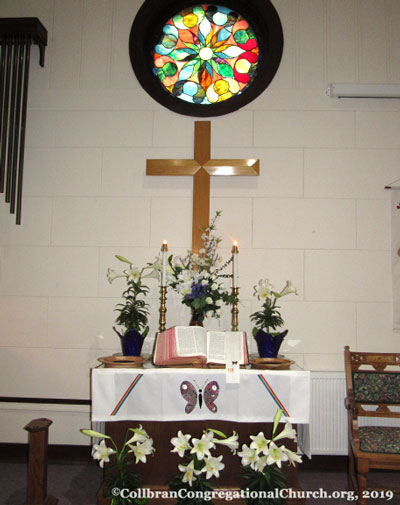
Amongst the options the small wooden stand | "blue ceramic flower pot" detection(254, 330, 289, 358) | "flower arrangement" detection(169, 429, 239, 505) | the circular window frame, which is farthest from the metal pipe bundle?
"flower arrangement" detection(169, 429, 239, 505)

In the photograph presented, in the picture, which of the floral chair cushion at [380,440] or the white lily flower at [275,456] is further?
the floral chair cushion at [380,440]

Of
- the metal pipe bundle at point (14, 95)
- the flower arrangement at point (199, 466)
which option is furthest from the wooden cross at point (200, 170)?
the flower arrangement at point (199, 466)

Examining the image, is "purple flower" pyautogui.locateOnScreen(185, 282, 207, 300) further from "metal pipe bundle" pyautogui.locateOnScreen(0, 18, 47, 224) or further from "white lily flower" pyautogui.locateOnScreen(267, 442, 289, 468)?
"metal pipe bundle" pyautogui.locateOnScreen(0, 18, 47, 224)

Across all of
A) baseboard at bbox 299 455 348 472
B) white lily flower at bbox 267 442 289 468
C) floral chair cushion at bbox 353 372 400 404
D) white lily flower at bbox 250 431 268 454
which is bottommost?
baseboard at bbox 299 455 348 472

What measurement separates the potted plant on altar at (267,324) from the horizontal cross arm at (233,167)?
2.91 feet

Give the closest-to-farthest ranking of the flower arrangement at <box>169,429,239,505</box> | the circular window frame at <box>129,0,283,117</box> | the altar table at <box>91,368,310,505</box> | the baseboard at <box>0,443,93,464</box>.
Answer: the flower arrangement at <box>169,429,239,505</box> → the altar table at <box>91,368,310,505</box> → the baseboard at <box>0,443,93,464</box> → the circular window frame at <box>129,0,283,117</box>

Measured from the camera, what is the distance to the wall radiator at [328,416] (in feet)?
10.6

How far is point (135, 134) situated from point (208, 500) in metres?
2.77

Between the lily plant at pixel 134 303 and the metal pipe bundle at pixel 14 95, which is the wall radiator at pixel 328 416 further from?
the metal pipe bundle at pixel 14 95

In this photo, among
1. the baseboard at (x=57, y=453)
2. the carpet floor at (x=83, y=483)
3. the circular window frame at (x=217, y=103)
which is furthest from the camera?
the circular window frame at (x=217, y=103)

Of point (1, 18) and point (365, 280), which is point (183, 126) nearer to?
point (1, 18)

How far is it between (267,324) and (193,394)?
812 millimetres

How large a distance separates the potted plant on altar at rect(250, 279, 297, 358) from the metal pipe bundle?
2.07 m

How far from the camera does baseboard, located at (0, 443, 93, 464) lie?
334 cm
